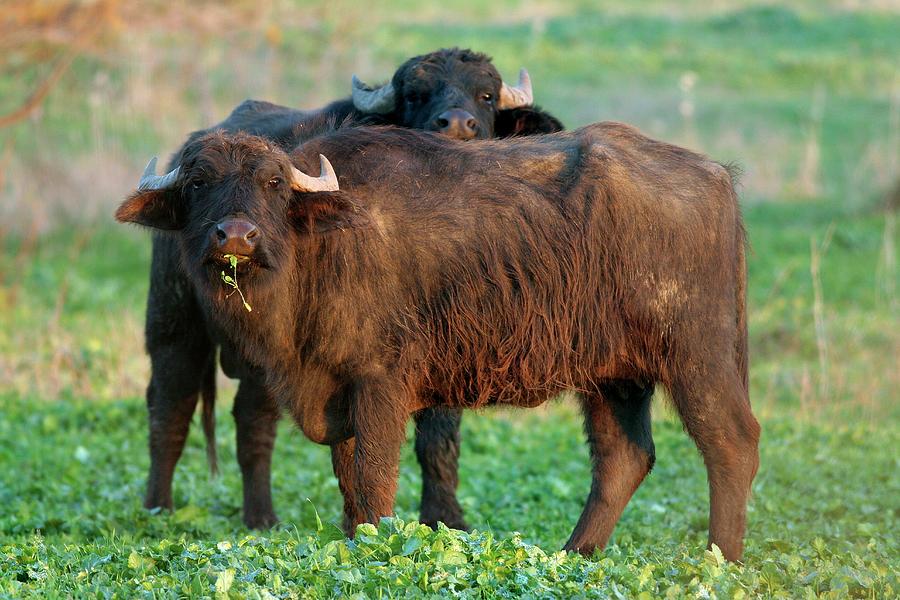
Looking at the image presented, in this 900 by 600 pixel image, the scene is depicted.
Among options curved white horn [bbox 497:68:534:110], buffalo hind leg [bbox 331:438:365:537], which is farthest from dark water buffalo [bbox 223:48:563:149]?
buffalo hind leg [bbox 331:438:365:537]

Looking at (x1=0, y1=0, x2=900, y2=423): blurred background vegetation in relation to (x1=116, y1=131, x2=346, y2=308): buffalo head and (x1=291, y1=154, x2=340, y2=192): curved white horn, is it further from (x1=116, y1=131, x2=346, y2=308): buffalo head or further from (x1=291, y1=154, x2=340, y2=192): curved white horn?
(x1=116, y1=131, x2=346, y2=308): buffalo head

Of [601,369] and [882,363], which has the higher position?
[601,369]

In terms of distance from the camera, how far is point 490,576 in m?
4.97

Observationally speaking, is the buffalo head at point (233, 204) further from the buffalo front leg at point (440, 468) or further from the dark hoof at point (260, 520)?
the dark hoof at point (260, 520)

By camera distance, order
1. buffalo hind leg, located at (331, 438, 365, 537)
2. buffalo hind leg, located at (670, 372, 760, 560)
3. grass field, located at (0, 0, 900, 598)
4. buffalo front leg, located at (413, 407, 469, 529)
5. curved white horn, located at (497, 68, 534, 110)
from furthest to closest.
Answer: curved white horn, located at (497, 68, 534, 110)
buffalo front leg, located at (413, 407, 469, 529)
buffalo hind leg, located at (331, 438, 365, 537)
buffalo hind leg, located at (670, 372, 760, 560)
grass field, located at (0, 0, 900, 598)

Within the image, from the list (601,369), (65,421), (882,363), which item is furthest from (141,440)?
(882,363)

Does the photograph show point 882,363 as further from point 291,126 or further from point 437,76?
point 291,126

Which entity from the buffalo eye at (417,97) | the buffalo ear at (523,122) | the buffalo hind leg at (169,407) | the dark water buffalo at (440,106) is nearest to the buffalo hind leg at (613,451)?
the dark water buffalo at (440,106)

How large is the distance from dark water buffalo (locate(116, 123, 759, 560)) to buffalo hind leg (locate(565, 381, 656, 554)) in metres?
0.39

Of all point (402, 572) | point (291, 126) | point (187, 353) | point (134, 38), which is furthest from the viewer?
point (134, 38)

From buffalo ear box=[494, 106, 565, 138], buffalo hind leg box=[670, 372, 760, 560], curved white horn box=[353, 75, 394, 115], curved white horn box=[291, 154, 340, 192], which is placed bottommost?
buffalo hind leg box=[670, 372, 760, 560]

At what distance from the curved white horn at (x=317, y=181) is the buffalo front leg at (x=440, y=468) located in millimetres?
2148

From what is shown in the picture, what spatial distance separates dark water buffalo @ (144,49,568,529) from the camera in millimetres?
7500

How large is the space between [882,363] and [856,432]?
266 cm
